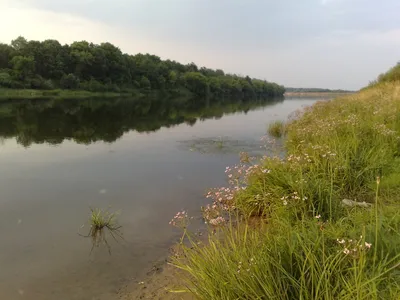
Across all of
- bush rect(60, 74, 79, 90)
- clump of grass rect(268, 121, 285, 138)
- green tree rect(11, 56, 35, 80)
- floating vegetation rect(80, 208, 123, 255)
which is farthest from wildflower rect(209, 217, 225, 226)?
bush rect(60, 74, 79, 90)

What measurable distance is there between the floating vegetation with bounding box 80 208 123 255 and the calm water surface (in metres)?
0.14

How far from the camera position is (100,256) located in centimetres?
545

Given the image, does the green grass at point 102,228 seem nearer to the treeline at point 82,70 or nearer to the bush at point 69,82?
the treeline at point 82,70

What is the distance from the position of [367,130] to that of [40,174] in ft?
34.0

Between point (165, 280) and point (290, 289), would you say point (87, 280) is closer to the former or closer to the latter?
point (165, 280)

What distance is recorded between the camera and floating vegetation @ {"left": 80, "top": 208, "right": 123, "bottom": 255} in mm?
6012

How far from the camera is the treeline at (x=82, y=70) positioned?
57656 mm

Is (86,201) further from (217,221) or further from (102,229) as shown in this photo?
(217,221)

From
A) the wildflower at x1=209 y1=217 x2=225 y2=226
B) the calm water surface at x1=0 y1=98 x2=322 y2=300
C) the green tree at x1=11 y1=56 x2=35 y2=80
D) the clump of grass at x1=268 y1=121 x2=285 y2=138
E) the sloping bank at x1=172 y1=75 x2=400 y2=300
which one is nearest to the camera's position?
the sloping bank at x1=172 y1=75 x2=400 y2=300

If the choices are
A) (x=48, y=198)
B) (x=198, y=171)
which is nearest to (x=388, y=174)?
(x=198, y=171)

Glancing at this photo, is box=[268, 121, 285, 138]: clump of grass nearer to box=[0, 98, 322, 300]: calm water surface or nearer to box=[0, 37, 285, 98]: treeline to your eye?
box=[0, 98, 322, 300]: calm water surface

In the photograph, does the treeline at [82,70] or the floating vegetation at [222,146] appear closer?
the floating vegetation at [222,146]

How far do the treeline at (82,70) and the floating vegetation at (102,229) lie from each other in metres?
55.6

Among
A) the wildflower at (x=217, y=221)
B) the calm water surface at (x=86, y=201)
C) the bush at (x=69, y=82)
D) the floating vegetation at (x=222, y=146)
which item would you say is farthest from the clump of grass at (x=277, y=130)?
the bush at (x=69, y=82)
